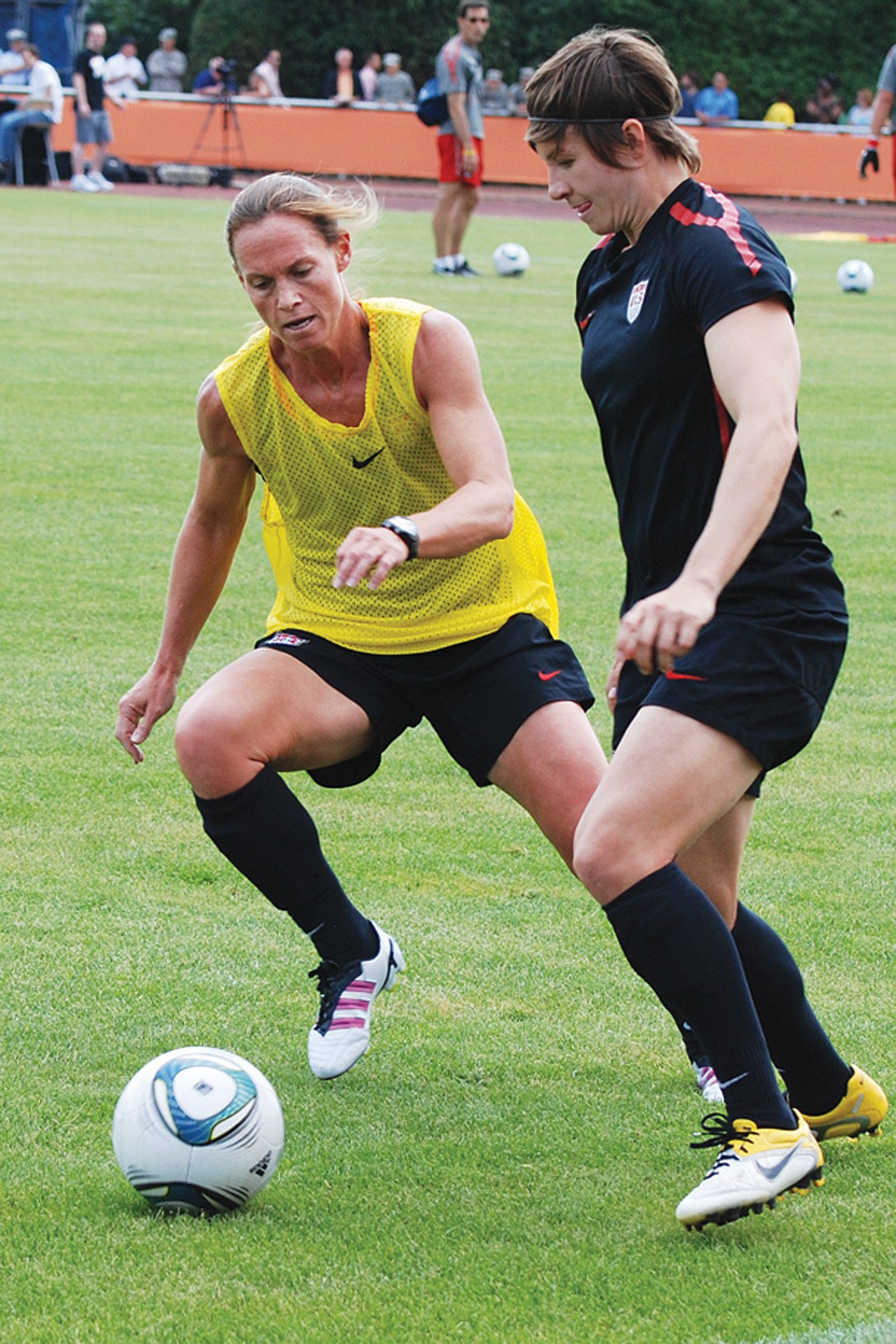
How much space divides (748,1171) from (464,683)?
127 centimetres

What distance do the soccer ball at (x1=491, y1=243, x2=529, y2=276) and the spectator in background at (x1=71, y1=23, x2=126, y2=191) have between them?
10.4m

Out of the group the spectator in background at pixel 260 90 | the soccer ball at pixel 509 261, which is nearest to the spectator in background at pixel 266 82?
the spectator in background at pixel 260 90

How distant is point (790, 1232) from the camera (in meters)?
3.15

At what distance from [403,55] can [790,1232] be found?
46433mm

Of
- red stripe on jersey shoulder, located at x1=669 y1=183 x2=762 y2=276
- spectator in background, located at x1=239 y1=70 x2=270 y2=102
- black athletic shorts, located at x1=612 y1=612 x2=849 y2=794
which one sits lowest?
spectator in background, located at x1=239 y1=70 x2=270 y2=102

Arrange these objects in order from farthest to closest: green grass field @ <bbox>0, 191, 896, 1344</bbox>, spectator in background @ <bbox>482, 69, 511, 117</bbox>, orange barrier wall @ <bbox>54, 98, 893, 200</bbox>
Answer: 1. spectator in background @ <bbox>482, 69, 511, 117</bbox>
2. orange barrier wall @ <bbox>54, 98, 893, 200</bbox>
3. green grass field @ <bbox>0, 191, 896, 1344</bbox>

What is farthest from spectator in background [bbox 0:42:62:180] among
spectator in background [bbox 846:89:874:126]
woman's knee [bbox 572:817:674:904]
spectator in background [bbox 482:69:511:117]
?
woman's knee [bbox 572:817:674:904]

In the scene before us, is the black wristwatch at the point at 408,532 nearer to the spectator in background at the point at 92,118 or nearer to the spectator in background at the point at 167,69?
the spectator in background at the point at 92,118

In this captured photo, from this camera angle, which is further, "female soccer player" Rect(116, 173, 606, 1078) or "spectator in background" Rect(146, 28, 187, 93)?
"spectator in background" Rect(146, 28, 187, 93)

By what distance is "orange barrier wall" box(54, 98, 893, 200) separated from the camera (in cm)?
3372

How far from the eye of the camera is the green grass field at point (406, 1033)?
291 centimetres

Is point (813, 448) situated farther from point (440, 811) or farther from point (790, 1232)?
point (790, 1232)

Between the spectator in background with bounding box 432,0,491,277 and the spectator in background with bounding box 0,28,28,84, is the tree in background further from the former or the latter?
the spectator in background with bounding box 432,0,491,277

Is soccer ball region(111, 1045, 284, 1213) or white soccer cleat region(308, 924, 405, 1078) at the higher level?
soccer ball region(111, 1045, 284, 1213)
